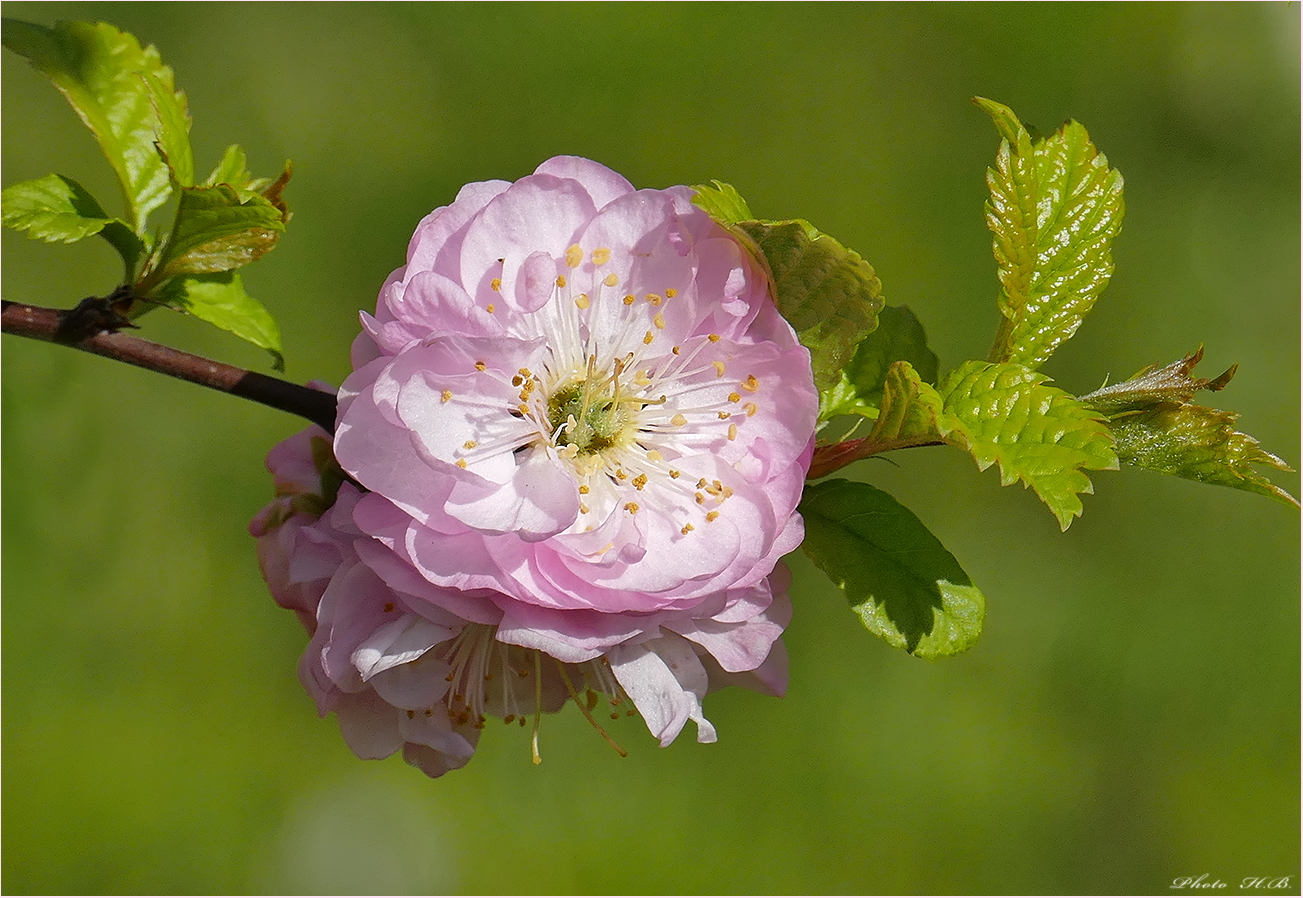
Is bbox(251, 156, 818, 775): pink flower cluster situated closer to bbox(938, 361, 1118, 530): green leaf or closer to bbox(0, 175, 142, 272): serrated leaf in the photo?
bbox(938, 361, 1118, 530): green leaf

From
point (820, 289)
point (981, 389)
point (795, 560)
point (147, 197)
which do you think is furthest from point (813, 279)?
point (795, 560)

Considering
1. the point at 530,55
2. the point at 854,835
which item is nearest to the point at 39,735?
the point at 854,835

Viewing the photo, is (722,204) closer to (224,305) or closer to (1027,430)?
(1027,430)

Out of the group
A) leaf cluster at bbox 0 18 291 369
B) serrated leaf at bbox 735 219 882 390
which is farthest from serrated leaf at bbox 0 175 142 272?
serrated leaf at bbox 735 219 882 390

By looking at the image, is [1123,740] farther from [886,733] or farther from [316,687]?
[316,687]

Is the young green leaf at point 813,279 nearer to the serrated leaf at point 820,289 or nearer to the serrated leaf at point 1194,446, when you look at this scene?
the serrated leaf at point 820,289

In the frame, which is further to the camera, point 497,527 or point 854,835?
point 854,835
